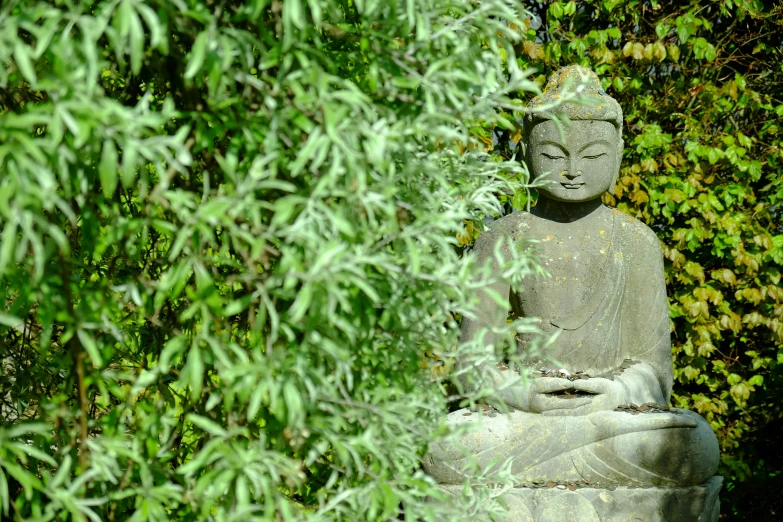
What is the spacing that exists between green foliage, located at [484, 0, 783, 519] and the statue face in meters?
1.52

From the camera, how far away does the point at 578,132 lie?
4.32m

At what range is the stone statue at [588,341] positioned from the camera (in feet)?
12.7

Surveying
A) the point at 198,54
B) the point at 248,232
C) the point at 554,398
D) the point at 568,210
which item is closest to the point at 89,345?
the point at 248,232

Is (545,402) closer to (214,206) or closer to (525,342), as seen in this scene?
(525,342)

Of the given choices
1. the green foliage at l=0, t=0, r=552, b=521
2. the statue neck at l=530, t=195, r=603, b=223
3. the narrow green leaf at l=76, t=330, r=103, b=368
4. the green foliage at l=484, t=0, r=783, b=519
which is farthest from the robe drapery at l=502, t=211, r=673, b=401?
the narrow green leaf at l=76, t=330, r=103, b=368

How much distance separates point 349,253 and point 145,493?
2.10 feet

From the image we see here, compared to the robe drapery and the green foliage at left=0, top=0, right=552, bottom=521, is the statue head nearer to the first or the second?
the robe drapery

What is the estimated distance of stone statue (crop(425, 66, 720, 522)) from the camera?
153 inches

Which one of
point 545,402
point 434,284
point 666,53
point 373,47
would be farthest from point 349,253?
point 666,53

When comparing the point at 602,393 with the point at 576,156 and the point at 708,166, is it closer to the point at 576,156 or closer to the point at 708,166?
the point at 576,156

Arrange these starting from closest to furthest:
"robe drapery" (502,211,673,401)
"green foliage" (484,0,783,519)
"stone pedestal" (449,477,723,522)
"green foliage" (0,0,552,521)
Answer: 1. "green foliage" (0,0,552,521)
2. "stone pedestal" (449,477,723,522)
3. "robe drapery" (502,211,673,401)
4. "green foliage" (484,0,783,519)

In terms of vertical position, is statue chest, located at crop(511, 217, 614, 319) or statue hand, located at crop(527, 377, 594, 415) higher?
statue chest, located at crop(511, 217, 614, 319)

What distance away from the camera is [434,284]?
7.30ft

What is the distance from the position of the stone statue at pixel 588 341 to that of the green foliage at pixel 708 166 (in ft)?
4.86
